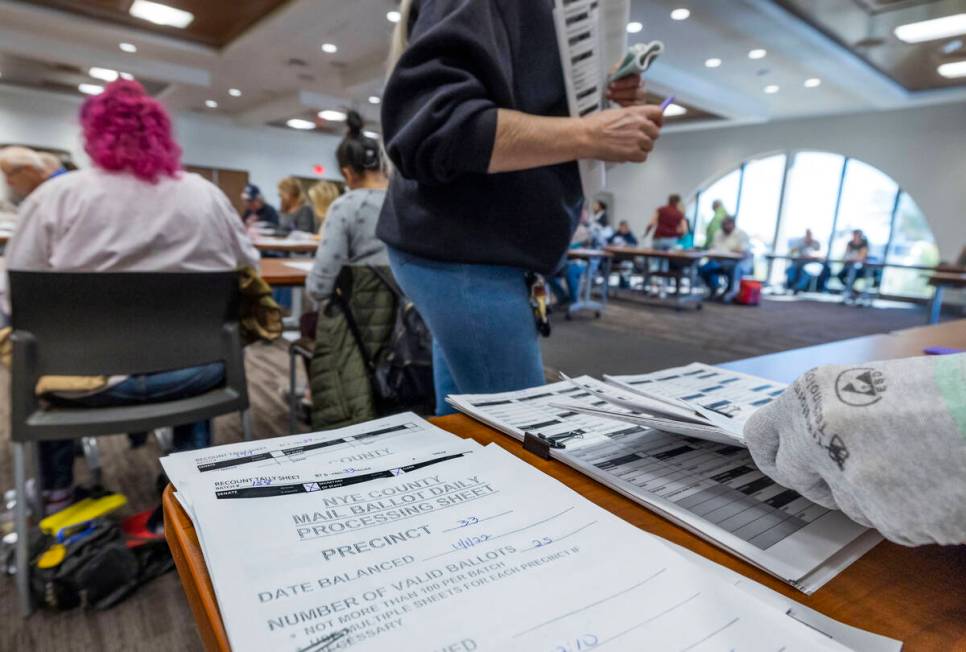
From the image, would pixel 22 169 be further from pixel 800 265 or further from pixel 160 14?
pixel 800 265

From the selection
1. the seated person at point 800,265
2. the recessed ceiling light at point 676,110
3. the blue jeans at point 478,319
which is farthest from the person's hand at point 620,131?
the seated person at point 800,265

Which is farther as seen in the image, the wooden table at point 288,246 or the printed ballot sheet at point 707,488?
the wooden table at point 288,246

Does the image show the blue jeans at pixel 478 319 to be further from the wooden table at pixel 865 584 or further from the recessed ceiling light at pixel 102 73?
the recessed ceiling light at pixel 102 73

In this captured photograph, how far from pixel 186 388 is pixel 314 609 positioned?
1.32m

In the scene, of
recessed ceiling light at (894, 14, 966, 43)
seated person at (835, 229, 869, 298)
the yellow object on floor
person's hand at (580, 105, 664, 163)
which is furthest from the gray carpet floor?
recessed ceiling light at (894, 14, 966, 43)

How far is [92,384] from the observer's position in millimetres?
1234

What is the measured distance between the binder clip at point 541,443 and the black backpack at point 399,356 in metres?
1.17

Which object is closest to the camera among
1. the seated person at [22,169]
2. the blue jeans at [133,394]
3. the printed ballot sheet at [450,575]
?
the printed ballot sheet at [450,575]

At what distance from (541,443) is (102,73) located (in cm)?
1009

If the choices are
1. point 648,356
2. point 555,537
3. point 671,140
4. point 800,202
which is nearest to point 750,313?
point 648,356

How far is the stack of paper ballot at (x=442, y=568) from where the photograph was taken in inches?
9.0

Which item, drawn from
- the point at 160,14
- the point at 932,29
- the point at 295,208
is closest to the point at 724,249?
the point at 932,29

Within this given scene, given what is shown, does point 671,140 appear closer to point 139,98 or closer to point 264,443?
point 139,98

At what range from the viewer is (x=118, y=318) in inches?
46.4
